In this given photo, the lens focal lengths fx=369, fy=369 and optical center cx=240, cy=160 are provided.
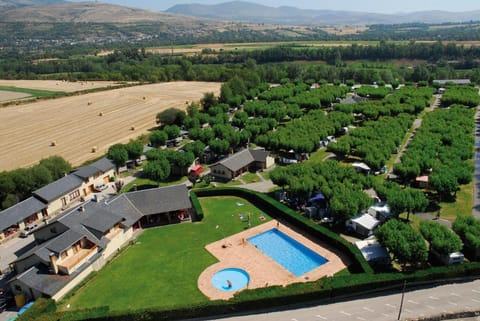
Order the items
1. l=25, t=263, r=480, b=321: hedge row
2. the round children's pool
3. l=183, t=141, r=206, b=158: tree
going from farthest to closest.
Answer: l=183, t=141, r=206, b=158: tree → the round children's pool → l=25, t=263, r=480, b=321: hedge row

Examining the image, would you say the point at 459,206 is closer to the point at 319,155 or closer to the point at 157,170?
the point at 319,155

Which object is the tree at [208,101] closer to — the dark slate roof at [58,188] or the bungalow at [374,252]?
the dark slate roof at [58,188]

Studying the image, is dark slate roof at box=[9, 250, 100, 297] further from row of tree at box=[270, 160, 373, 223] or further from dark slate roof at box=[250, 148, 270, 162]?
dark slate roof at box=[250, 148, 270, 162]

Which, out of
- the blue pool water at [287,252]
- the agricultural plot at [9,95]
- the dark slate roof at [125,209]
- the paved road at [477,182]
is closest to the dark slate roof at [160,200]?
the dark slate roof at [125,209]

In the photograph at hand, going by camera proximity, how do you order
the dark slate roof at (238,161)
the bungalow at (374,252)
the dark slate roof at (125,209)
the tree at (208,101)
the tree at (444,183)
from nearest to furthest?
the bungalow at (374,252)
the dark slate roof at (125,209)
the tree at (444,183)
the dark slate roof at (238,161)
the tree at (208,101)

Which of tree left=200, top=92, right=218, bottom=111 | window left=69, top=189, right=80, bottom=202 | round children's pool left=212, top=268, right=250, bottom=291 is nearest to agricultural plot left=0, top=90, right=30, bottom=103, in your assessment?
tree left=200, top=92, right=218, bottom=111

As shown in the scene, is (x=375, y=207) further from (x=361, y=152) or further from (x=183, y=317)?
(x=183, y=317)

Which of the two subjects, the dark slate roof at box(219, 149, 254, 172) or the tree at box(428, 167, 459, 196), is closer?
the tree at box(428, 167, 459, 196)
